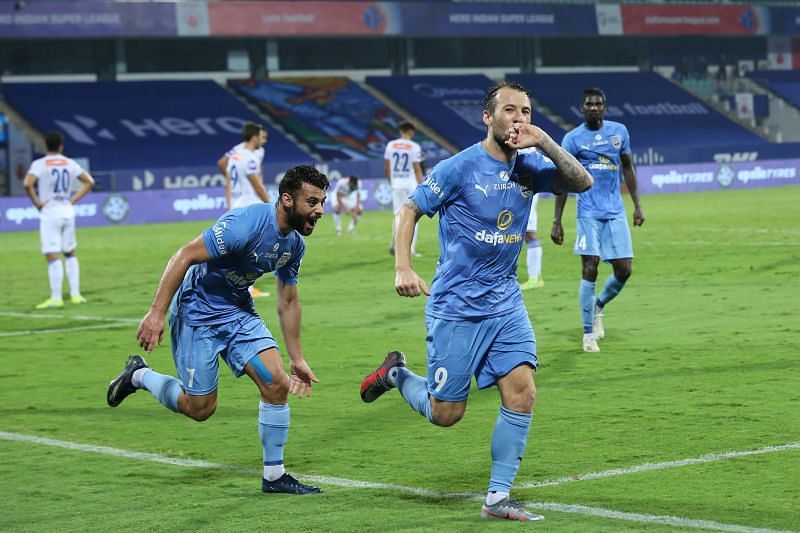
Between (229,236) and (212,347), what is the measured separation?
70cm

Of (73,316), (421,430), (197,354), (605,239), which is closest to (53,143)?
(73,316)

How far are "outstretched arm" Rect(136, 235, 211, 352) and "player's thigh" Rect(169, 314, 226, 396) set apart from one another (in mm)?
420

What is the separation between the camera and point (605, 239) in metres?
13.2

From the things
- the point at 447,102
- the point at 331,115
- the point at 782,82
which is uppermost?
the point at 782,82

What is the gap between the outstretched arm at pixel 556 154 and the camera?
22.1ft

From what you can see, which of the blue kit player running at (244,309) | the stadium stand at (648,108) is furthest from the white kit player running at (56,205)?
the stadium stand at (648,108)

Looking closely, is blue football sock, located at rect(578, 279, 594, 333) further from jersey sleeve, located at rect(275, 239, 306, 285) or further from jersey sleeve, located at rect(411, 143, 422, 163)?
jersey sleeve, located at rect(411, 143, 422, 163)

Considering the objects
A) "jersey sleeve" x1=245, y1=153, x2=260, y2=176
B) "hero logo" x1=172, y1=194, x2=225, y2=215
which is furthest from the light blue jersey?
"hero logo" x1=172, y1=194, x2=225, y2=215

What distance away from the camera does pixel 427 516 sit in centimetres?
695

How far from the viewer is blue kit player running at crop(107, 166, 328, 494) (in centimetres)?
750

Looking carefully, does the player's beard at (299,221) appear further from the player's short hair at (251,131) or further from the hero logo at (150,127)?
the hero logo at (150,127)

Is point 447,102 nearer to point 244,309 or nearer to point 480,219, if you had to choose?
→ point 244,309

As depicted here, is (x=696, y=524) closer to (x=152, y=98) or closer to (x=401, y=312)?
(x=401, y=312)

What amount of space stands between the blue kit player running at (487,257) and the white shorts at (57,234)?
12.6 meters
